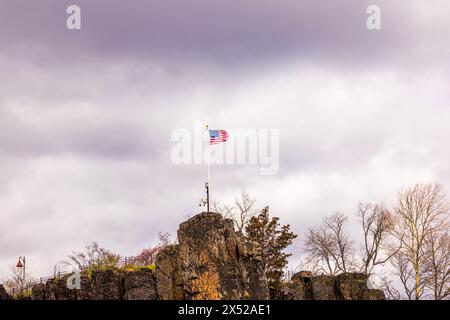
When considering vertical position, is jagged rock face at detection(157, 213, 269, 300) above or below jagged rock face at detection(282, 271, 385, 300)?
above

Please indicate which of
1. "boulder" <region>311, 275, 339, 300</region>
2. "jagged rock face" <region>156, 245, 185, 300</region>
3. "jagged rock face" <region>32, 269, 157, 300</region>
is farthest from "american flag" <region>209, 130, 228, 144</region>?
"boulder" <region>311, 275, 339, 300</region>

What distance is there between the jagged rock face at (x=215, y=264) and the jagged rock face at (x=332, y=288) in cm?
1597

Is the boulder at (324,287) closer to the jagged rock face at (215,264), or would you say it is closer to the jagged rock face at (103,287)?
the jagged rock face at (103,287)

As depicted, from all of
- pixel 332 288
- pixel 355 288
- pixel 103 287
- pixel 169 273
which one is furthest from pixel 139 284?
pixel 355 288

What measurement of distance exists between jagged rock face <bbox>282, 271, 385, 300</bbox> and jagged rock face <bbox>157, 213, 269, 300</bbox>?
16.0 m

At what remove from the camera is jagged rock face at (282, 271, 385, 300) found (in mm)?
65625

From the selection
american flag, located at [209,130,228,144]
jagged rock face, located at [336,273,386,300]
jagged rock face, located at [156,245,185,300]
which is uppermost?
american flag, located at [209,130,228,144]

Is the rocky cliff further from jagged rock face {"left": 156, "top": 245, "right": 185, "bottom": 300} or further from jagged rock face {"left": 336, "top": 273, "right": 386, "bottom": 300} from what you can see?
jagged rock face {"left": 336, "top": 273, "right": 386, "bottom": 300}

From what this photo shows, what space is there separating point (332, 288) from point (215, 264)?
72.5ft

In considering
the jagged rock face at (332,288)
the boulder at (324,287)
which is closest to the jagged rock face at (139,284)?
the jagged rock face at (332,288)

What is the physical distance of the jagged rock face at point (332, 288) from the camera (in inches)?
2584

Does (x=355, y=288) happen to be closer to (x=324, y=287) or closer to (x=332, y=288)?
(x=332, y=288)
